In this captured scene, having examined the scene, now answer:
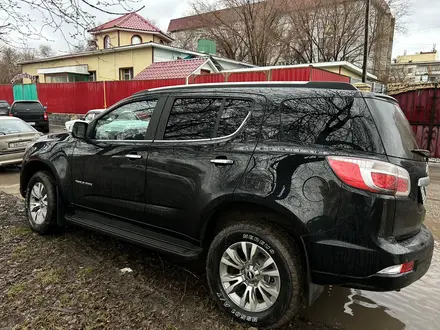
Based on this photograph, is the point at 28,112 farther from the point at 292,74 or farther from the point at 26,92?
the point at 292,74

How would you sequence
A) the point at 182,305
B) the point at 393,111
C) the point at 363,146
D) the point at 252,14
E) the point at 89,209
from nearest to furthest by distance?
the point at 363,146 < the point at 393,111 < the point at 182,305 < the point at 89,209 < the point at 252,14

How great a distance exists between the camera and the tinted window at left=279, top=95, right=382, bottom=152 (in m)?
2.33

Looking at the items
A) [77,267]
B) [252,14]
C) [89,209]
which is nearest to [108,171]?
[89,209]

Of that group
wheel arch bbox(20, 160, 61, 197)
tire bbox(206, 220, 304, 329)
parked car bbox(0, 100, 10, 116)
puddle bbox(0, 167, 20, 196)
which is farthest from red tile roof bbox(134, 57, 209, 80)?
tire bbox(206, 220, 304, 329)

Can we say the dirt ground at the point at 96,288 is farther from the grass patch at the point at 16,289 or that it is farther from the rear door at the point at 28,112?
the rear door at the point at 28,112

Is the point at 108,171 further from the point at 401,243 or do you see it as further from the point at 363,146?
the point at 401,243

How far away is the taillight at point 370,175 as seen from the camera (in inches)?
88.0

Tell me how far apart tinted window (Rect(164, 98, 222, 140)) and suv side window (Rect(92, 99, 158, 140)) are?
12.1 inches

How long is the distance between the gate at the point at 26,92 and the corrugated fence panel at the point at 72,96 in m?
0.55

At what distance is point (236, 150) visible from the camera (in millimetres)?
2678

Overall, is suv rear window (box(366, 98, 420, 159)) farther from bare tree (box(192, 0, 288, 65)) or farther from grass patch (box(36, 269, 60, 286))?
bare tree (box(192, 0, 288, 65))

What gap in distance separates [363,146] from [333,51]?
33918 mm

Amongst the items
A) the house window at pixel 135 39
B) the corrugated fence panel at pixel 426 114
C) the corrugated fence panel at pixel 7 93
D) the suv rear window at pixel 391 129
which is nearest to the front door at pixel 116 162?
the suv rear window at pixel 391 129

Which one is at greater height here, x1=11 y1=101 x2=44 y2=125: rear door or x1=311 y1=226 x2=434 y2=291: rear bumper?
x1=11 y1=101 x2=44 y2=125: rear door
